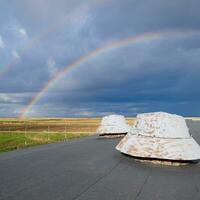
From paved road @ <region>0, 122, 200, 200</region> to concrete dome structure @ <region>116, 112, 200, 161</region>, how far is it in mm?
313

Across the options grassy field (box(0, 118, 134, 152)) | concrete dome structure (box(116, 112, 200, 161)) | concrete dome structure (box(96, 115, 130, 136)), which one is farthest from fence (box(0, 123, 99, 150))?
concrete dome structure (box(116, 112, 200, 161))

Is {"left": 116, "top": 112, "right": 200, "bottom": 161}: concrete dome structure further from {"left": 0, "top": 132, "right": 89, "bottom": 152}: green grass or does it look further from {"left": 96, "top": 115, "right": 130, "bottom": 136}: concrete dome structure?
{"left": 0, "top": 132, "right": 89, "bottom": 152}: green grass

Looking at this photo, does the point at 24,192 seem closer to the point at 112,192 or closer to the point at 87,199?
the point at 87,199

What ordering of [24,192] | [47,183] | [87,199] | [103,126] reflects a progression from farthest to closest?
1. [103,126]
2. [47,183]
3. [24,192]
4. [87,199]

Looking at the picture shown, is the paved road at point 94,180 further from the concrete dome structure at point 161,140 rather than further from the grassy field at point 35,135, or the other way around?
the grassy field at point 35,135

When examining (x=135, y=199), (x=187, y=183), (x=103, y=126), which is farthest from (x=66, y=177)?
(x=103, y=126)

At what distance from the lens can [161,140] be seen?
801 cm

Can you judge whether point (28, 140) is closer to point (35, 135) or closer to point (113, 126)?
point (35, 135)

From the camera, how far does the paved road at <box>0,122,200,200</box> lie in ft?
16.0

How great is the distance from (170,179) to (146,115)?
2816mm

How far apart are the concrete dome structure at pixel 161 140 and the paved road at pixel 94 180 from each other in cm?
31

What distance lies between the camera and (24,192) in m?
4.92

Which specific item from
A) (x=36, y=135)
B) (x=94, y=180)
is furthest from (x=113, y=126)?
(x=36, y=135)

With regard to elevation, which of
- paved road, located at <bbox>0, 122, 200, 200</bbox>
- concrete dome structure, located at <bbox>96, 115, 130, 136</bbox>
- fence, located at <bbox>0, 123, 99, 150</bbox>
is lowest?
paved road, located at <bbox>0, 122, 200, 200</bbox>
